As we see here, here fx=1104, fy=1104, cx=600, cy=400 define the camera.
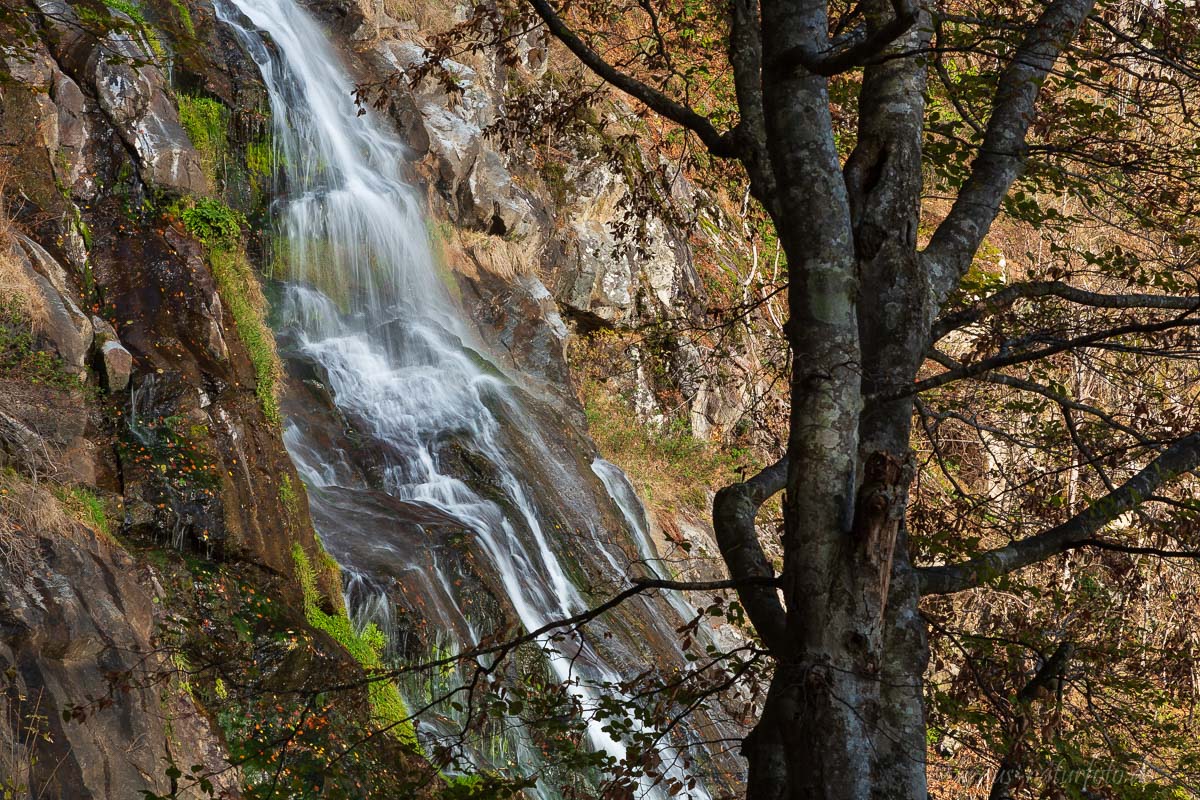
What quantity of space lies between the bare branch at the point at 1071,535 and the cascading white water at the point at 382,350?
6.18 metres

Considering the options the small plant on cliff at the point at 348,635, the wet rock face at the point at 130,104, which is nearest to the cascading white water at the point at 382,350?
the small plant on cliff at the point at 348,635

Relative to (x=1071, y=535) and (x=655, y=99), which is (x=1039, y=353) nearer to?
(x=1071, y=535)

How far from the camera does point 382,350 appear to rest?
44.5ft

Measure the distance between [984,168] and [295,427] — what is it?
8517 mm

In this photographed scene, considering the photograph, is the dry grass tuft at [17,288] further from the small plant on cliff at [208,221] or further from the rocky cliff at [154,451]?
the small plant on cliff at [208,221]

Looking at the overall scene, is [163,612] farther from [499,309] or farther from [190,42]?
[499,309]

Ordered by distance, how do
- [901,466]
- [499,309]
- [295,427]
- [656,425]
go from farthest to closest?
[656,425] < [499,309] < [295,427] < [901,466]

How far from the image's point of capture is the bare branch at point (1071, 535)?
11.5ft

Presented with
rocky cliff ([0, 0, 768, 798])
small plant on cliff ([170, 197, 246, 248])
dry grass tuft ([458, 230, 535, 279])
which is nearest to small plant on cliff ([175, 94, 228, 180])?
rocky cliff ([0, 0, 768, 798])

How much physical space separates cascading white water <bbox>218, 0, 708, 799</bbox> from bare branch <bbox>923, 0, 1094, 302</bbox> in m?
6.18

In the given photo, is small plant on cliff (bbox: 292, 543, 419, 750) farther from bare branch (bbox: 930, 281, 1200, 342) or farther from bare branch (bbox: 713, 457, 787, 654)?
bare branch (bbox: 930, 281, 1200, 342)

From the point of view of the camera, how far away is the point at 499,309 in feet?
53.6

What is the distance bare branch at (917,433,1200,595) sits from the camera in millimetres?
3500

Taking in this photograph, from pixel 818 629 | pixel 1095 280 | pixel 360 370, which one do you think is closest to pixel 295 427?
pixel 360 370
